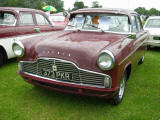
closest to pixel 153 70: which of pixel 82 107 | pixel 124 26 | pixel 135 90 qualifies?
pixel 135 90

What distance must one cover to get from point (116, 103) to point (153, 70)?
8.61 ft

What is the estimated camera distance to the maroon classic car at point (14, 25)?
529 centimetres

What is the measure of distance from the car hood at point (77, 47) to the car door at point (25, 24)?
2452 millimetres

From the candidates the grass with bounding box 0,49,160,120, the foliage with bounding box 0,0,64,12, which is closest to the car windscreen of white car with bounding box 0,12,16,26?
the grass with bounding box 0,49,160,120

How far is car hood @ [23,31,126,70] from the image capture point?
289 cm

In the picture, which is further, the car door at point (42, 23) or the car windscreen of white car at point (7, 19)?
the car door at point (42, 23)

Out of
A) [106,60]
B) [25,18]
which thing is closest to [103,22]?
Result: [106,60]

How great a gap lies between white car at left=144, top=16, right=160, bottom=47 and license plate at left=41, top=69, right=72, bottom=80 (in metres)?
5.88

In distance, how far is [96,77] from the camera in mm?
2824

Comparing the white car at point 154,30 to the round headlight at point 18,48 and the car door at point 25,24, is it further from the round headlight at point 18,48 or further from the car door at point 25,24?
the round headlight at point 18,48

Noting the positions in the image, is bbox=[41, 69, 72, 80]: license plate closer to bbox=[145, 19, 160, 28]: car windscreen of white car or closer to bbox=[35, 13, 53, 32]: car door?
bbox=[35, 13, 53, 32]: car door

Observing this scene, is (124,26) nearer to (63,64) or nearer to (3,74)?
(63,64)

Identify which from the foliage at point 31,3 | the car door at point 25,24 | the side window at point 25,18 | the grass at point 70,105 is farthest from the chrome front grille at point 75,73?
the foliage at point 31,3

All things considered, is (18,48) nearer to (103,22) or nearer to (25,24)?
(103,22)
